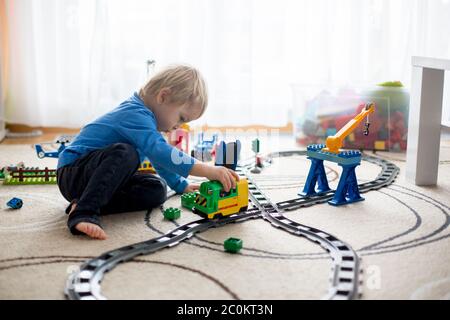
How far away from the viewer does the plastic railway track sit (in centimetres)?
95

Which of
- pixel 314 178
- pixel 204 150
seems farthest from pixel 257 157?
pixel 314 178

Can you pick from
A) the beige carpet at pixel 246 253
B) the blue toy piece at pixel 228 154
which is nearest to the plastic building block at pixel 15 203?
the beige carpet at pixel 246 253

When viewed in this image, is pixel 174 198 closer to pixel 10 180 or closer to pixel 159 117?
pixel 159 117

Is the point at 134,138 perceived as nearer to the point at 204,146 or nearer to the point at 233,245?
the point at 233,245

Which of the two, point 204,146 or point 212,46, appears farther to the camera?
point 212,46

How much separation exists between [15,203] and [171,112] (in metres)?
0.43

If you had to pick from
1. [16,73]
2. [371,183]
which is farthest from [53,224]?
[16,73]

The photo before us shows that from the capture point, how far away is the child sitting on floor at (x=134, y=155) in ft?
4.11

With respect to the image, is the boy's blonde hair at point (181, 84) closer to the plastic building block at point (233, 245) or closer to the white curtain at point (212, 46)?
the plastic building block at point (233, 245)

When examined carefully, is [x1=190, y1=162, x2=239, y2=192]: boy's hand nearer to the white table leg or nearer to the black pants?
the black pants

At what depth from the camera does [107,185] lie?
4.10 feet
